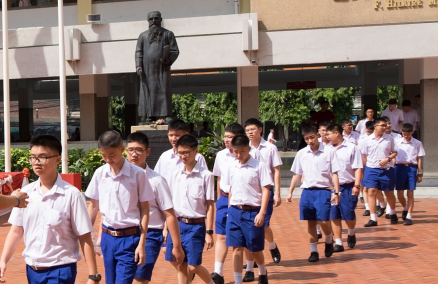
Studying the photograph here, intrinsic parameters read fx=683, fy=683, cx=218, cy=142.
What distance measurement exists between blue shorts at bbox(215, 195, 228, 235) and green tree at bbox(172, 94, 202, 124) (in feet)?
141

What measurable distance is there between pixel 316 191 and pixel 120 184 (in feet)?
14.2

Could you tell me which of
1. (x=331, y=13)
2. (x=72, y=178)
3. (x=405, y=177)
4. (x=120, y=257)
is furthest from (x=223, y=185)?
(x=331, y=13)

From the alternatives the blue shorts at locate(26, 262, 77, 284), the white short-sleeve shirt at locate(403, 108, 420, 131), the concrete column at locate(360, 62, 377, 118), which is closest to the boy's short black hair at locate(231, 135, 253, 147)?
the blue shorts at locate(26, 262, 77, 284)

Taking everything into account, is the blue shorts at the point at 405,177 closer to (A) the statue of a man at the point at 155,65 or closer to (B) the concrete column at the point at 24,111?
(A) the statue of a man at the point at 155,65

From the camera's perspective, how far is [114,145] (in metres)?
5.18

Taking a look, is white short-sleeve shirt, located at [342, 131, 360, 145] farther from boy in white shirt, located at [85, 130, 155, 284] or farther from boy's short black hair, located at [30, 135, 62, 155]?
boy's short black hair, located at [30, 135, 62, 155]

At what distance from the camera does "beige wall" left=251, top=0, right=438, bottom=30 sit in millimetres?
17250

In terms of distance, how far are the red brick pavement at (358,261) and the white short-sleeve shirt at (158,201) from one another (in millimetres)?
2271

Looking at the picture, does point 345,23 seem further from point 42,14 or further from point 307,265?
point 307,265

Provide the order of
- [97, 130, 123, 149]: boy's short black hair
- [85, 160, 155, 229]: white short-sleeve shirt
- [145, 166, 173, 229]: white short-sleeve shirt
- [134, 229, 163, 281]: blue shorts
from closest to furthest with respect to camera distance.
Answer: [97, 130, 123, 149]: boy's short black hair, [85, 160, 155, 229]: white short-sleeve shirt, [134, 229, 163, 281]: blue shorts, [145, 166, 173, 229]: white short-sleeve shirt

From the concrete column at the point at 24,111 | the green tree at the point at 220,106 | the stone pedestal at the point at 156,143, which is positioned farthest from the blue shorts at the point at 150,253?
the green tree at the point at 220,106

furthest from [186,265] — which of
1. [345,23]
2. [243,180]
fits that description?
[345,23]

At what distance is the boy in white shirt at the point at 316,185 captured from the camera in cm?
902

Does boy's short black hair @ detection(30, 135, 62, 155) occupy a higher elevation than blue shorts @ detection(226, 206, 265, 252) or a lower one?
higher
